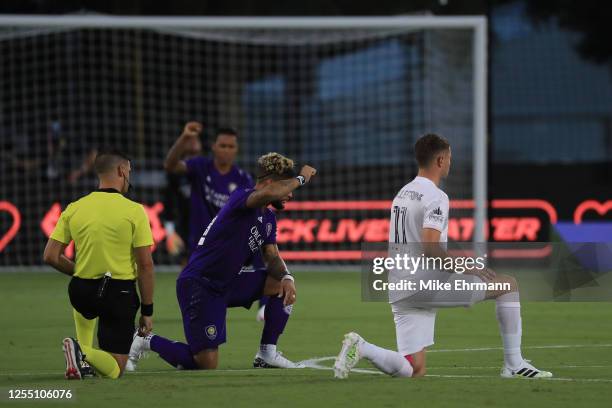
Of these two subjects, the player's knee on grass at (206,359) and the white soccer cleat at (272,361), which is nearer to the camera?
the player's knee on grass at (206,359)

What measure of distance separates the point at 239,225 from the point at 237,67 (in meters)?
14.7

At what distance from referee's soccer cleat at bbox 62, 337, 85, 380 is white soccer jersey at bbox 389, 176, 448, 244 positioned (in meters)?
2.20

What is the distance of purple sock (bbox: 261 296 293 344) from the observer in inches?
398

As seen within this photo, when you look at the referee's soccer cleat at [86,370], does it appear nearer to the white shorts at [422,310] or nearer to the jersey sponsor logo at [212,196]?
the white shorts at [422,310]

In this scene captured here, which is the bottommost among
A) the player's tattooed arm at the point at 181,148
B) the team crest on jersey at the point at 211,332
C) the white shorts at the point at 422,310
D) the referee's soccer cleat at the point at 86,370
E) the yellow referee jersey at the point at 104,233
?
the referee's soccer cleat at the point at 86,370

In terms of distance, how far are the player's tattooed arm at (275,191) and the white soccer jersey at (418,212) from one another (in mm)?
761

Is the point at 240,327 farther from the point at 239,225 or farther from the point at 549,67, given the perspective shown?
the point at 549,67

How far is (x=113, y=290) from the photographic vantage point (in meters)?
8.98

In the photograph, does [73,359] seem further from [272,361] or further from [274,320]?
[274,320]

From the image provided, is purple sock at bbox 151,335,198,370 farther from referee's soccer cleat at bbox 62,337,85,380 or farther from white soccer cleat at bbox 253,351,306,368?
referee's soccer cleat at bbox 62,337,85,380

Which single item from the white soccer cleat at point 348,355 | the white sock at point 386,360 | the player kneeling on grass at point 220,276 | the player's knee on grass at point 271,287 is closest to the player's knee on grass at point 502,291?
the white sock at point 386,360

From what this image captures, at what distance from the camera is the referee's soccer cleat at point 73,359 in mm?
8633

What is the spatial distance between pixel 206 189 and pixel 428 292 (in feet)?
15.4

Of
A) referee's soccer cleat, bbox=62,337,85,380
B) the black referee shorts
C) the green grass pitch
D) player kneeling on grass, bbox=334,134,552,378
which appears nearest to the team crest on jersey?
the green grass pitch
